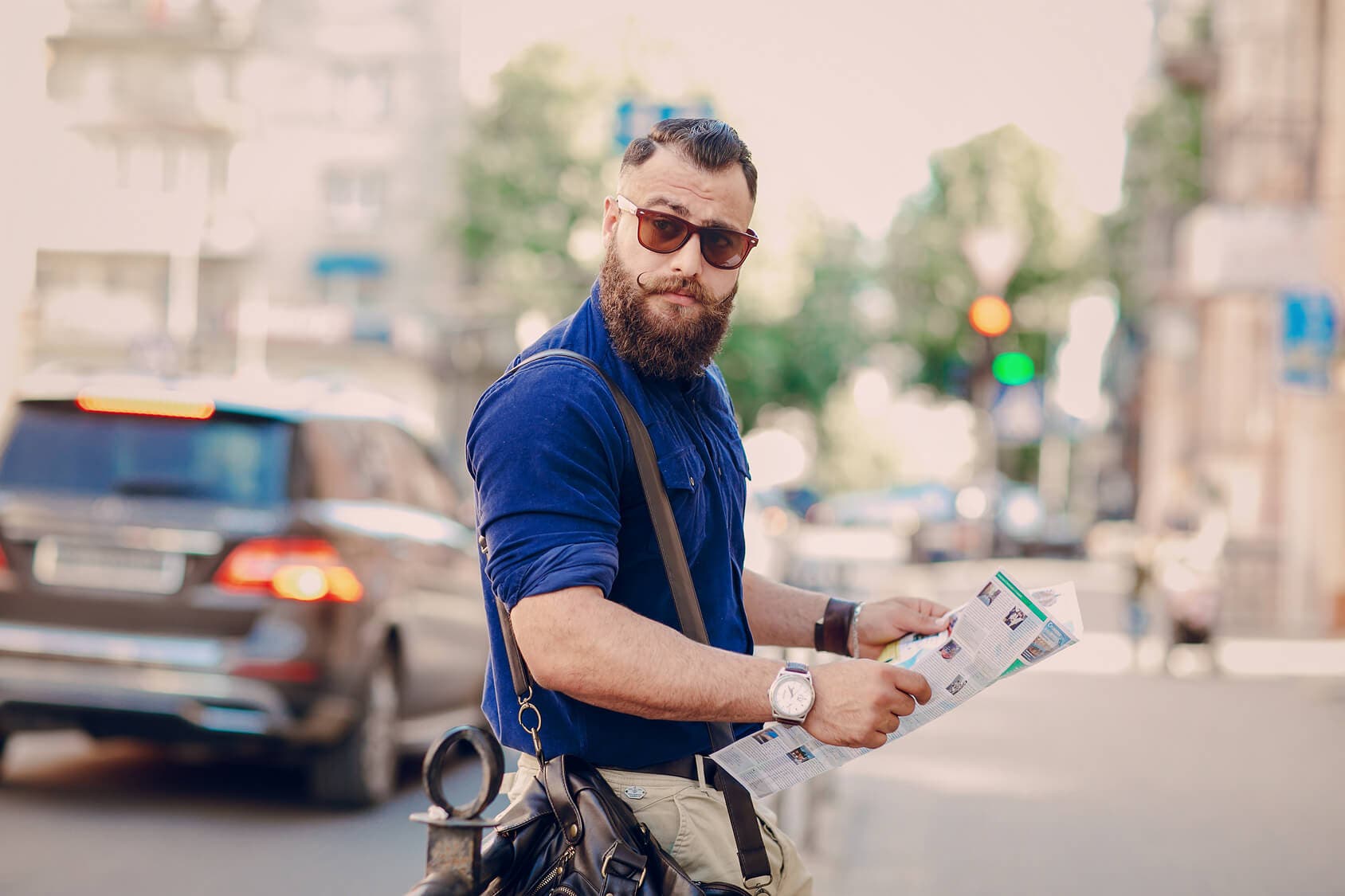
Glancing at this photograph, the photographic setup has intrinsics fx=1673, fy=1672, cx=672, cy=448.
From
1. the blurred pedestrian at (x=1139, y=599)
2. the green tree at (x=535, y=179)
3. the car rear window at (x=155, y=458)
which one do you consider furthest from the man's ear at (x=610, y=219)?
the green tree at (x=535, y=179)

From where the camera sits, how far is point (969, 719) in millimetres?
12383

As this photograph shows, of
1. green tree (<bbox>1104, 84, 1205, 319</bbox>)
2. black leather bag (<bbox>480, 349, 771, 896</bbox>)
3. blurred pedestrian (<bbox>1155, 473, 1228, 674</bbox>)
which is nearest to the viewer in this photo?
black leather bag (<bbox>480, 349, 771, 896</bbox>)

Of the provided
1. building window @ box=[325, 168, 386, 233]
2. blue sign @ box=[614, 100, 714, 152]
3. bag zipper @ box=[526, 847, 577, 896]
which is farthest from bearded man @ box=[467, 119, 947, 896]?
building window @ box=[325, 168, 386, 233]

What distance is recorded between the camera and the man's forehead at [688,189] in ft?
8.70

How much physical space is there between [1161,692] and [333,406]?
29.0 feet

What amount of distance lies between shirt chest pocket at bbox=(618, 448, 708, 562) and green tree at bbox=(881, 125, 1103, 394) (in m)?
49.1

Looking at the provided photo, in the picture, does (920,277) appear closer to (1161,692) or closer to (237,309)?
(237,309)

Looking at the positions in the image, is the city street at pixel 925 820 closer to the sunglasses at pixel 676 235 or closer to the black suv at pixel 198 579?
the black suv at pixel 198 579

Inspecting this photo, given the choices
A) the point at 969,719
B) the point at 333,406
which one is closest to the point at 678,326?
the point at 333,406

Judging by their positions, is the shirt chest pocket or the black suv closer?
the shirt chest pocket

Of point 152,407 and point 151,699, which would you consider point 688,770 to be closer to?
point 151,699

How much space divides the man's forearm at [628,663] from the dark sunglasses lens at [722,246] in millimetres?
655

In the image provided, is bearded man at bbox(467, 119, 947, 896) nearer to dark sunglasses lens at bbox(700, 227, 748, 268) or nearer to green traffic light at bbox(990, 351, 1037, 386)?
dark sunglasses lens at bbox(700, 227, 748, 268)

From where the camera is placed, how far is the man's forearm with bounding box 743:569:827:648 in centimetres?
314
